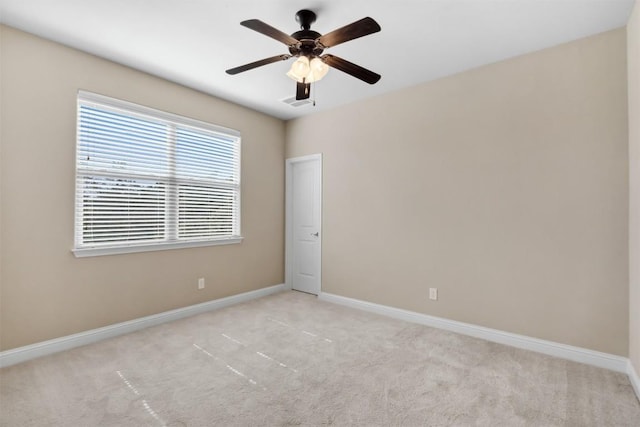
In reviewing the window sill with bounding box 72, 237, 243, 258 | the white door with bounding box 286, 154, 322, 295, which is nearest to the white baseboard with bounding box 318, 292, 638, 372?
the white door with bounding box 286, 154, 322, 295

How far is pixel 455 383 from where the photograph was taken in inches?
89.7

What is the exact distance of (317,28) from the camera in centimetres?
250

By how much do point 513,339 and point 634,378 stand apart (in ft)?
2.68

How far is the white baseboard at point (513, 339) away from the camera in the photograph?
2.50m

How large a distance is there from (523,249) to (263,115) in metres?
3.72

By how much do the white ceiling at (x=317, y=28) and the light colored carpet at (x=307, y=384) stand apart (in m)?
2.72

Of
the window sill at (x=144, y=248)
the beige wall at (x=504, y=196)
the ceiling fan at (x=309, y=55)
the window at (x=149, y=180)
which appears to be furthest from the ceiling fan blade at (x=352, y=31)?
the window sill at (x=144, y=248)

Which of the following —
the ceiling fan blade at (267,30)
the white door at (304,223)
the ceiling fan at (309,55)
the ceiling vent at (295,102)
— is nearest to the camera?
the ceiling fan blade at (267,30)

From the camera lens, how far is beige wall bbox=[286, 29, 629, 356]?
2.54 metres

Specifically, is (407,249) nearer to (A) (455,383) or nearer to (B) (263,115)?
(A) (455,383)

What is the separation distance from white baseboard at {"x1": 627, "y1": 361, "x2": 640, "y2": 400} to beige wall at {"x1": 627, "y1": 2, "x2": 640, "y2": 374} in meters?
0.04

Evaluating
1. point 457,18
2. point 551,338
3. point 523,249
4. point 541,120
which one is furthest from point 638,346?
point 457,18

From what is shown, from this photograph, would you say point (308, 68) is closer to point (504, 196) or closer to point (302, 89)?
point (302, 89)

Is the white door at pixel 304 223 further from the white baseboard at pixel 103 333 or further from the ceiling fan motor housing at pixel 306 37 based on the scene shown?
the ceiling fan motor housing at pixel 306 37
